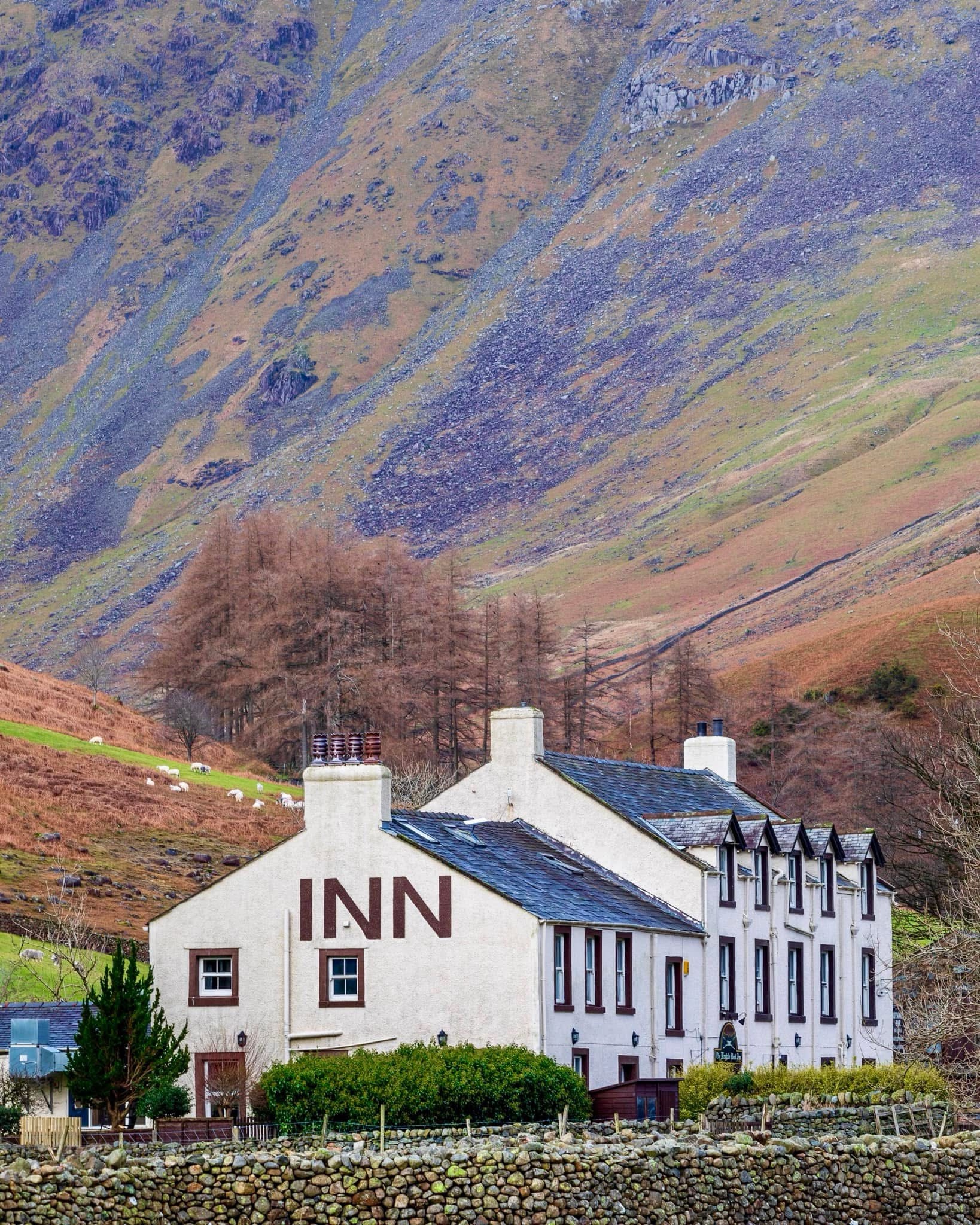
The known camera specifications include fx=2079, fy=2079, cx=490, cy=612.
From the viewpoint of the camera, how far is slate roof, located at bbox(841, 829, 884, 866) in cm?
6041

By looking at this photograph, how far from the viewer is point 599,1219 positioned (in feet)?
112

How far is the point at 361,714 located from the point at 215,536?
50811 millimetres

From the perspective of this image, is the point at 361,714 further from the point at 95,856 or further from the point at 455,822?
the point at 455,822

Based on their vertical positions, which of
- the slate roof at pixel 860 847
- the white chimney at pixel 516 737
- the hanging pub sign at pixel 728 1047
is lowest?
the hanging pub sign at pixel 728 1047

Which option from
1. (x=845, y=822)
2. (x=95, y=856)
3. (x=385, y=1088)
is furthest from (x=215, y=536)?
(x=385, y=1088)

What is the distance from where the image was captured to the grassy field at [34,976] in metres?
54.3

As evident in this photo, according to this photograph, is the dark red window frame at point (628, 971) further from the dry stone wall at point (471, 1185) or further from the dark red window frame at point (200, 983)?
the dry stone wall at point (471, 1185)

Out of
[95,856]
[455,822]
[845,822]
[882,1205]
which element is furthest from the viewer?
[845,822]

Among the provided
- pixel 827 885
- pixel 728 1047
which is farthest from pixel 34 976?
pixel 827 885

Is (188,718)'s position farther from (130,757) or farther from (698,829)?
(698,829)

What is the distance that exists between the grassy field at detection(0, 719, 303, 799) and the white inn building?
151 feet

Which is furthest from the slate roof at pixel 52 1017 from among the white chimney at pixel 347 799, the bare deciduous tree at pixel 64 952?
the white chimney at pixel 347 799

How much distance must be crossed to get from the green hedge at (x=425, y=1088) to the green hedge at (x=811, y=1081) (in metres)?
3.46

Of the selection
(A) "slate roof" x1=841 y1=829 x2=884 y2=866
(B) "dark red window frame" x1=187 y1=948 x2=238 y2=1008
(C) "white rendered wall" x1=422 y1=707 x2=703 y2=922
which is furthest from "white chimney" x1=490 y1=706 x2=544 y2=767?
(A) "slate roof" x1=841 y1=829 x2=884 y2=866
